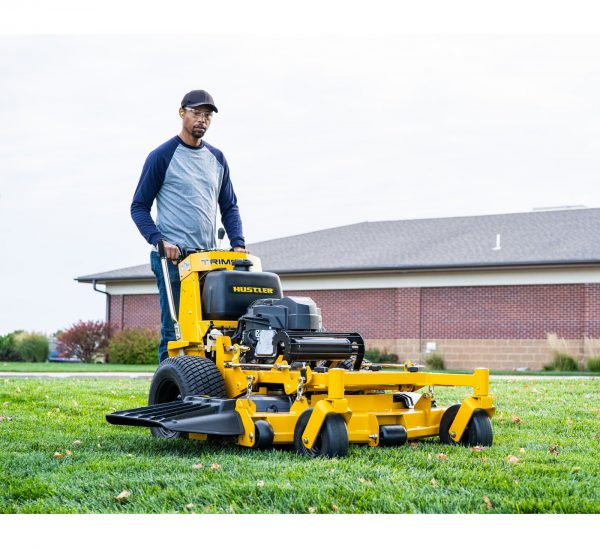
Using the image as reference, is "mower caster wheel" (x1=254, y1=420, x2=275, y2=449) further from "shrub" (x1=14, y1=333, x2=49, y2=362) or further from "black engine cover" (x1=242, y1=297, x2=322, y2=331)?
"shrub" (x1=14, y1=333, x2=49, y2=362)

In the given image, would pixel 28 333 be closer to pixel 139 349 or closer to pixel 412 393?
pixel 139 349

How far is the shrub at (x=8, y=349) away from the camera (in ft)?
92.3

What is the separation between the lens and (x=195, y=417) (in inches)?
214

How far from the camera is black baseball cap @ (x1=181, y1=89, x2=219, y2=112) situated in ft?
21.3

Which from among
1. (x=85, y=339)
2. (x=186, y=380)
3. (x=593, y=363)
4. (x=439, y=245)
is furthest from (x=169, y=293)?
(x=85, y=339)

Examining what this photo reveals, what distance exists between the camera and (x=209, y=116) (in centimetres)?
660

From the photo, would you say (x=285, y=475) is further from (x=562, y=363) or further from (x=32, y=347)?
(x=32, y=347)

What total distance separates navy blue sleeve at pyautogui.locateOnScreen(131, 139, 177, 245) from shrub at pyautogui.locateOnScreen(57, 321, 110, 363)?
21234 millimetres

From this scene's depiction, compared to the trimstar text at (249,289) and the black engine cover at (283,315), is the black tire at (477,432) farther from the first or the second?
the trimstar text at (249,289)

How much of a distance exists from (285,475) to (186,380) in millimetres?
1591

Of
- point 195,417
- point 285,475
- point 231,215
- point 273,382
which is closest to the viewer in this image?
point 285,475

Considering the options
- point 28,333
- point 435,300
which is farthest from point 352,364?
point 28,333

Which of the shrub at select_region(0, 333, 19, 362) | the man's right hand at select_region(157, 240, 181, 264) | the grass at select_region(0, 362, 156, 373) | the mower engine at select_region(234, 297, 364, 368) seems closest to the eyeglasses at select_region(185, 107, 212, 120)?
the man's right hand at select_region(157, 240, 181, 264)

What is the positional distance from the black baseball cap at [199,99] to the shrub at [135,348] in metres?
19.0
